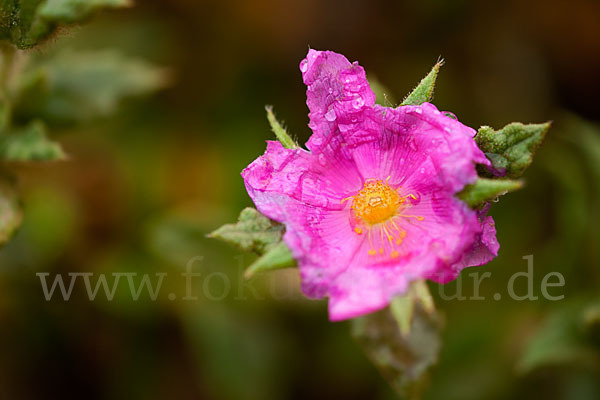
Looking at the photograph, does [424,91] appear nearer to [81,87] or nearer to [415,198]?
[415,198]

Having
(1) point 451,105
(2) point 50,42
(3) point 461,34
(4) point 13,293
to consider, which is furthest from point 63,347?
(3) point 461,34

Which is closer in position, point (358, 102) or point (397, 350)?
point (358, 102)

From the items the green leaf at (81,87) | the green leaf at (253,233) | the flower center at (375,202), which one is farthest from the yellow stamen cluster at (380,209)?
the green leaf at (81,87)

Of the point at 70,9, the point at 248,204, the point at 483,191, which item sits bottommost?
the point at 483,191

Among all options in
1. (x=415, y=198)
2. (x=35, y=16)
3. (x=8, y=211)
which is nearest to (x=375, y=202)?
(x=415, y=198)

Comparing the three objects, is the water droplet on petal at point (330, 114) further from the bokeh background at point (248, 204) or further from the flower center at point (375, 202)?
the bokeh background at point (248, 204)

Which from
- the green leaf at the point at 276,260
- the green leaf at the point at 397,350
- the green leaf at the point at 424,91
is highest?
the green leaf at the point at 424,91
